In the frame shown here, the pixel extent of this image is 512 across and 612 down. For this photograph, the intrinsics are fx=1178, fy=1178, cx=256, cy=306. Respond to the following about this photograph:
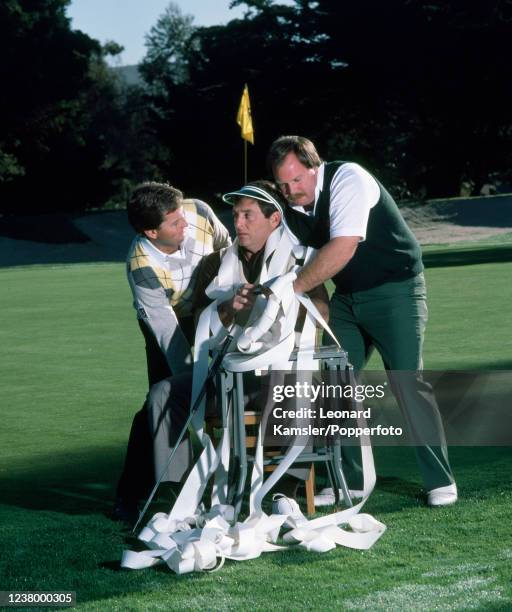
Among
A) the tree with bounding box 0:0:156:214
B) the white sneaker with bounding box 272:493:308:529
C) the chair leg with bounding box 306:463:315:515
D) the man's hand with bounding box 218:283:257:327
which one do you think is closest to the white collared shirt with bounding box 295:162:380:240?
the man's hand with bounding box 218:283:257:327

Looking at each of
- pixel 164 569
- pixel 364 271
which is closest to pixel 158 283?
pixel 364 271

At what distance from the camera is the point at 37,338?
1400cm

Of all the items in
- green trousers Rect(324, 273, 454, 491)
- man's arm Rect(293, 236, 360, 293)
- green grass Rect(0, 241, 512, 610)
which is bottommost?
green grass Rect(0, 241, 512, 610)

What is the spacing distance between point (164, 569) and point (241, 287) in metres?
1.26

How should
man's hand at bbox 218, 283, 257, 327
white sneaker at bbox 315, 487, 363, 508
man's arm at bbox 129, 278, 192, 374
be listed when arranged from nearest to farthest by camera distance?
1. man's hand at bbox 218, 283, 257, 327
2. white sneaker at bbox 315, 487, 363, 508
3. man's arm at bbox 129, 278, 192, 374

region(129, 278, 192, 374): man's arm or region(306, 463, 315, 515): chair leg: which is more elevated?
region(129, 278, 192, 374): man's arm

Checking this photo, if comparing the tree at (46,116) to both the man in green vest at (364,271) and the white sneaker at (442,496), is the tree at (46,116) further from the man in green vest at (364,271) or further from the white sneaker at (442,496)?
the white sneaker at (442,496)

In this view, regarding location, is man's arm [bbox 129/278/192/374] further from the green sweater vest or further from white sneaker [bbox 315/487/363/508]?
white sneaker [bbox 315/487/363/508]

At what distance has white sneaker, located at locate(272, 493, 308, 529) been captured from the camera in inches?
191

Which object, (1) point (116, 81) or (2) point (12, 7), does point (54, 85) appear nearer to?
(2) point (12, 7)

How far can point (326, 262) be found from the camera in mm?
5070

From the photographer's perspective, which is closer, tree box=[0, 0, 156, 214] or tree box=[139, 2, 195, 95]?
tree box=[0, 0, 156, 214]

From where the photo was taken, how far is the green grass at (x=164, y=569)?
4.08m

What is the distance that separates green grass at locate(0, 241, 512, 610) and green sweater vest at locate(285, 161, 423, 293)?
104 centimetres
